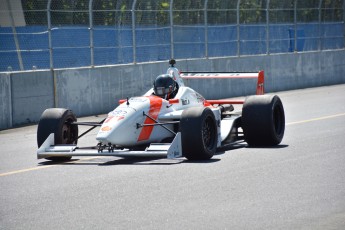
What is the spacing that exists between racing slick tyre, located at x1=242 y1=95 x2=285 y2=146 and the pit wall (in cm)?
692

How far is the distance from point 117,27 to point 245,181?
1309cm

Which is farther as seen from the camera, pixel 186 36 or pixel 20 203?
pixel 186 36

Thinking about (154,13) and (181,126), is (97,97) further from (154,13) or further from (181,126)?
(181,126)

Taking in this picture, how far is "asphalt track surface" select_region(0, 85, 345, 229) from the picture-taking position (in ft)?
28.2

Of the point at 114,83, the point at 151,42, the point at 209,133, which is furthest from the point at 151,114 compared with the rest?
the point at 151,42

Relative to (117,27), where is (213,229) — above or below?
below

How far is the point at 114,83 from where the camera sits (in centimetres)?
2216

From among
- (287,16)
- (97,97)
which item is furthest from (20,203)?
(287,16)

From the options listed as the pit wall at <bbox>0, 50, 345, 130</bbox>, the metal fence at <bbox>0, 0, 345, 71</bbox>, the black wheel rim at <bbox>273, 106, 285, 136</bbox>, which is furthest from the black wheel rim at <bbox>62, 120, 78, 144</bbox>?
the metal fence at <bbox>0, 0, 345, 71</bbox>

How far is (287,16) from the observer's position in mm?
30141

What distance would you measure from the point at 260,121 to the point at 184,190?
12.0ft

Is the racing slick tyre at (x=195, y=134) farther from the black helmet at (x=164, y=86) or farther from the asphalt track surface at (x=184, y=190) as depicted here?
the black helmet at (x=164, y=86)

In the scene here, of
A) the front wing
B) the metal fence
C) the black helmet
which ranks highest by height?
the metal fence

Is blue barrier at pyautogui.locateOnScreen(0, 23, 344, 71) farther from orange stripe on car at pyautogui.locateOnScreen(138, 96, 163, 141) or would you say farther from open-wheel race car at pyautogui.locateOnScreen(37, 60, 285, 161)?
orange stripe on car at pyautogui.locateOnScreen(138, 96, 163, 141)
